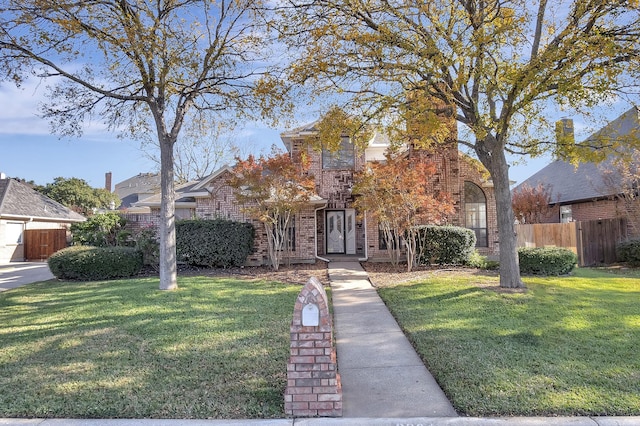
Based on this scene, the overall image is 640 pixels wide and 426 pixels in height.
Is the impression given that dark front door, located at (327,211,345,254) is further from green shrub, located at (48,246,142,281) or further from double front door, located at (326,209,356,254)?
green shrub, located at (48,246,142,281)

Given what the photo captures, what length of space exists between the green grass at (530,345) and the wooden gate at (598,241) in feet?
23.9

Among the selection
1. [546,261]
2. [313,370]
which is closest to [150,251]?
[313,370]

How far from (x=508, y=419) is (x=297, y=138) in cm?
1394

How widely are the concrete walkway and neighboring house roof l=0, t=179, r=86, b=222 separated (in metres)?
21.6

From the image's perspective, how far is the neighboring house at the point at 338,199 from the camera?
16.0m

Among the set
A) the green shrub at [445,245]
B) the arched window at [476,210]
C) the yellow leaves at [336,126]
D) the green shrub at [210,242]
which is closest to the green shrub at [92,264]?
the green shrub at [210,242]

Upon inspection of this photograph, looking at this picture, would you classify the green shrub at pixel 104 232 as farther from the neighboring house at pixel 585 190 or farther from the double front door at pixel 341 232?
the neighboring house at pixel 585 190

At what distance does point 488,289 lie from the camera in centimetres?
912

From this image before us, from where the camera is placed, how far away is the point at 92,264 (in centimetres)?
1259

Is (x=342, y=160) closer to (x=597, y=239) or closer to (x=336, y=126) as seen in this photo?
(x=336, y=126)

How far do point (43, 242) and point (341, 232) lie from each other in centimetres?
1679

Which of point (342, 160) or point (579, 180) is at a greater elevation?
point (342, 160)

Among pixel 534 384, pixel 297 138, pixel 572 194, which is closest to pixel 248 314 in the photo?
pixel 534 384

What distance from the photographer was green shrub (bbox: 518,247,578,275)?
1162 cm
